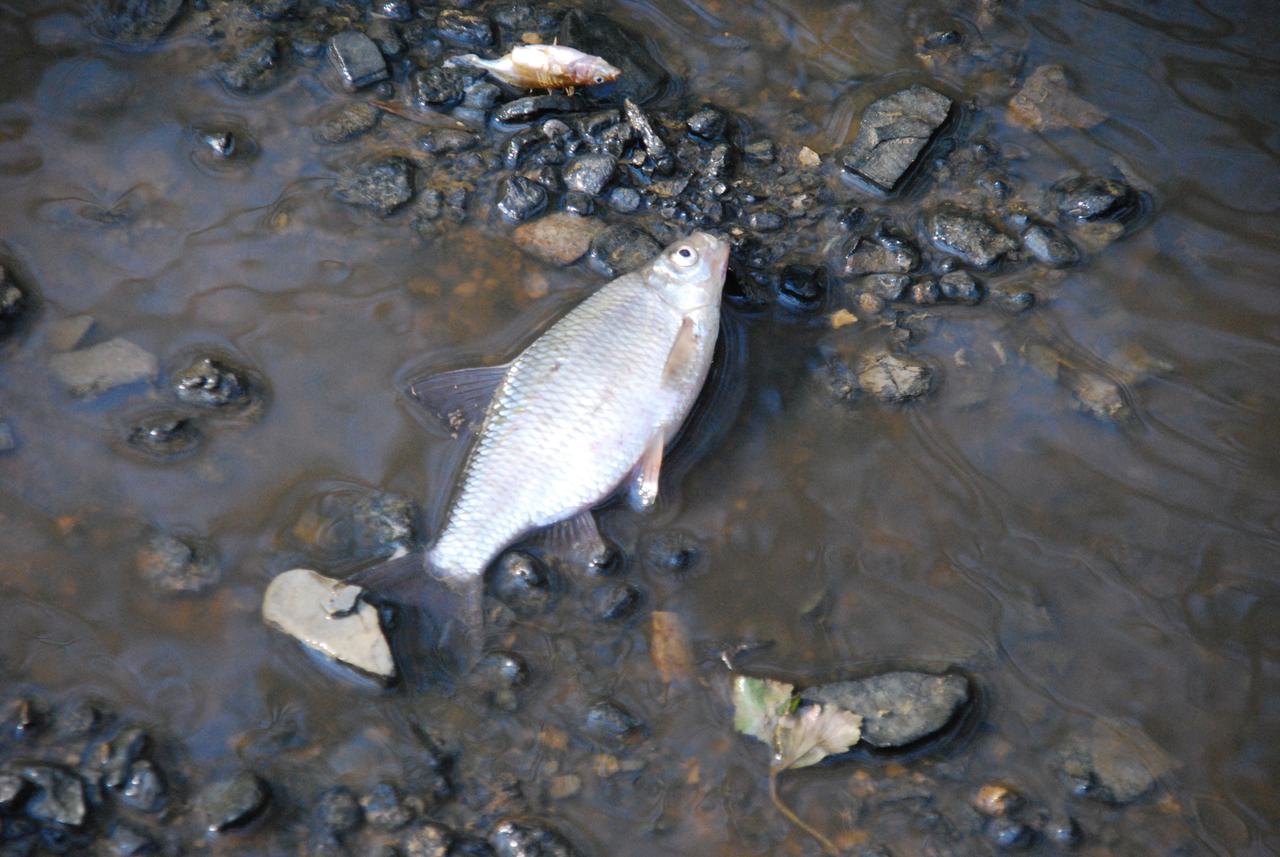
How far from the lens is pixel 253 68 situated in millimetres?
4605

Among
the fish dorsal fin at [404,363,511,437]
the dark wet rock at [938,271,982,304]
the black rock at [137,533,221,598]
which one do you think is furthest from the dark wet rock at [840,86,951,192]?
the black rock at [137,533,221,598]

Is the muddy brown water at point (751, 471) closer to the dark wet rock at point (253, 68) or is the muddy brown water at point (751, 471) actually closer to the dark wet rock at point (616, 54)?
the dark wet rock at point (253, 68)

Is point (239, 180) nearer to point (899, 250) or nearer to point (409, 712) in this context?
point (409, 712)

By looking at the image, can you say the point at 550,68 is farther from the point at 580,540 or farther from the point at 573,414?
the point at 580,540

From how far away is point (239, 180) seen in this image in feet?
14.5

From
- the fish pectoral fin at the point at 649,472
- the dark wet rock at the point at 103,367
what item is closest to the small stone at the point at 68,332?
the dark wet rock at the point at 103,367

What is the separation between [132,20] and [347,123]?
3.90 ft

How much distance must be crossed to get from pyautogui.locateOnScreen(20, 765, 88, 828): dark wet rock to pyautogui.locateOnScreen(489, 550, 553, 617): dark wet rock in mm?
1469

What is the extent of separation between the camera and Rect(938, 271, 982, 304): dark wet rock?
14.0 feet

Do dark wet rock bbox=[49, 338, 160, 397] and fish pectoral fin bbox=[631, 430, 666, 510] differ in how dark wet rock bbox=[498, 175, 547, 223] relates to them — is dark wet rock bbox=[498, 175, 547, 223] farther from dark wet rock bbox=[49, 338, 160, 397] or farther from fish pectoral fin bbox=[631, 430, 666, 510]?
dark wet rock bbox=[49, 338, 160, 397]

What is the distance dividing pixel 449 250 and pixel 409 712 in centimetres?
196

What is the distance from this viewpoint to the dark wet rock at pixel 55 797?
3.15 meters

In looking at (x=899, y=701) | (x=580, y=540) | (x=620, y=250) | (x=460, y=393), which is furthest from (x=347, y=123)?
(x=899, y=701)

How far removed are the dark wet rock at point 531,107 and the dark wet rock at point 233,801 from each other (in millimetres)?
2962
